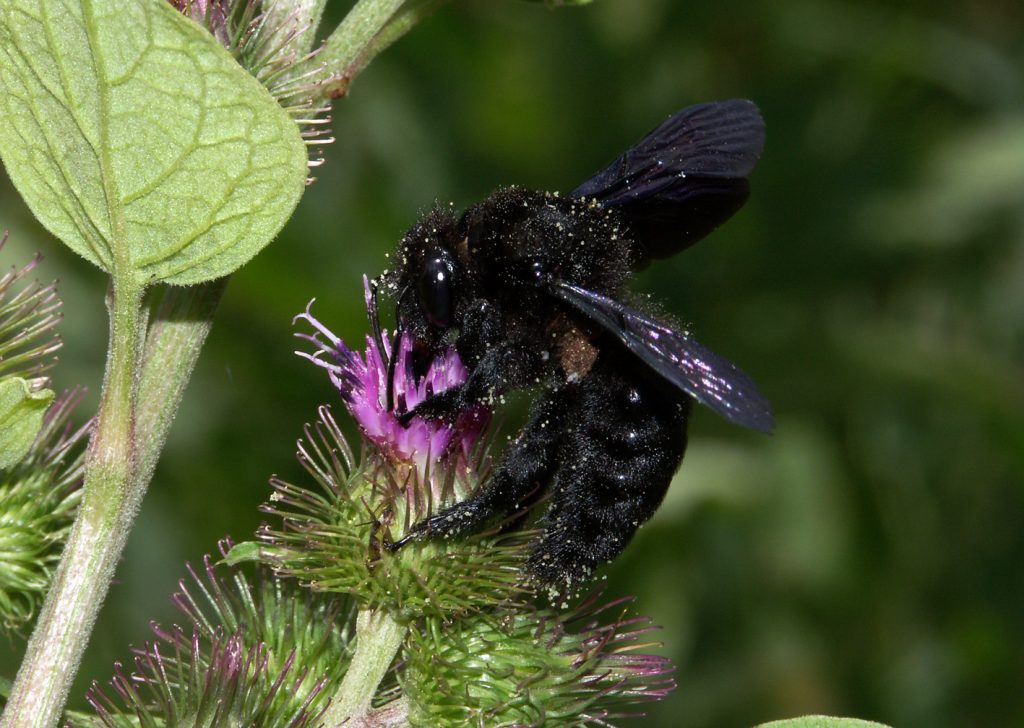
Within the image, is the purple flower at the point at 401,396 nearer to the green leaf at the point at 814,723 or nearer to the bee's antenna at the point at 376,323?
the bee's antenna at the point at 376,323

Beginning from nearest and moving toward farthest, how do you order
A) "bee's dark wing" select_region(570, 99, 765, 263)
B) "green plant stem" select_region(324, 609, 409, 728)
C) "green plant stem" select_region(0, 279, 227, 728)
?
"green plant stem" select_region(0, 279, 227, 728)
"green plant stem" select_region(324, 609, 409, 728)
"bee's dark wing" select_region(570, 99, 765, 263)

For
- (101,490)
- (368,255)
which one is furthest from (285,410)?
(101,490)

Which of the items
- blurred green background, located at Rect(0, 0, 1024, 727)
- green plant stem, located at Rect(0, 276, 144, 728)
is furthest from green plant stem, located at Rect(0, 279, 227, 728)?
blurred green background, located at Rect(0, 0, 1024, 727)

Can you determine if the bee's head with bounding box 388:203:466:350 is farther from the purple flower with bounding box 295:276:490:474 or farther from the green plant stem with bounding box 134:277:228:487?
the green plant stem with bounding box 134:277:228:487

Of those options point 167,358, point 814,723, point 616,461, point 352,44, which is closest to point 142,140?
point 167,358

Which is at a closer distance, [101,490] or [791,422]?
[101,490]

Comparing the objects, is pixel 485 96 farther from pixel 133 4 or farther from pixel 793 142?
pixel 133 4

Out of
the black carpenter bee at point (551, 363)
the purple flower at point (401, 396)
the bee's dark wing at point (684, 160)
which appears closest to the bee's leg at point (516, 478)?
the black carpenter bee at point (551, 363)
